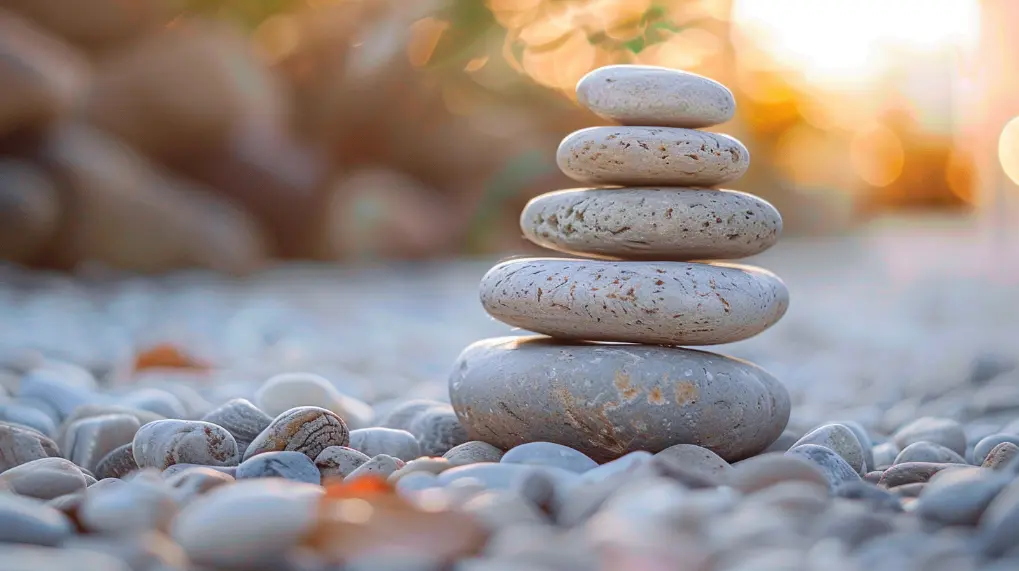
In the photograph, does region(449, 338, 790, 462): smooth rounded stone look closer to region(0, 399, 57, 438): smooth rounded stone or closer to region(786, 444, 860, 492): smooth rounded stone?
region(786, 444, 860, 492): smooth rounded stone

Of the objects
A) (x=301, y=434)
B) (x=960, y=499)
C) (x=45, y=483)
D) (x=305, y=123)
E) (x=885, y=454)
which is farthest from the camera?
(x=305, y=123)

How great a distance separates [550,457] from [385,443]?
0.59 metres

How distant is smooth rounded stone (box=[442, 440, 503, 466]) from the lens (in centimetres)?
236

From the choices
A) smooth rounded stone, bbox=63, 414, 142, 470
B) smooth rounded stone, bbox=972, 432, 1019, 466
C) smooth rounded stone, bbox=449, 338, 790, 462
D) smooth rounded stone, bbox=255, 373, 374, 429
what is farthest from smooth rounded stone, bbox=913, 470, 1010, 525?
smooth rounded stone, bbox=63, 414, 142, 470

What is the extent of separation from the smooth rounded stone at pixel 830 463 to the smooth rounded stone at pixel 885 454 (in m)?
0.41

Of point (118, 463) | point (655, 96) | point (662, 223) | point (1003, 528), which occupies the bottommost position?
point (1003, 528)

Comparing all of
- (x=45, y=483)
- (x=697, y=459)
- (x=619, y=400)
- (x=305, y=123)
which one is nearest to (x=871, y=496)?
(x=697, y=459)

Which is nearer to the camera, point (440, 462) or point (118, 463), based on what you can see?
point (440, 462)

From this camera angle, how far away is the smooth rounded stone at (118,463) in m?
2.34

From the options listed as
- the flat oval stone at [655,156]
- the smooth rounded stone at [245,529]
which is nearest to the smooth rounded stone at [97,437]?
the smooth rounded stone at [245,529]

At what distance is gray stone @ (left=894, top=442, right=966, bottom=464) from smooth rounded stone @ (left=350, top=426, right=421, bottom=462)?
48.9 inches

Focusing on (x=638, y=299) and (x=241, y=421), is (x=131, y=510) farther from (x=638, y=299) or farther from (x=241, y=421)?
(x=638, y=299)

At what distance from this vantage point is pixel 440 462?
6.91ft

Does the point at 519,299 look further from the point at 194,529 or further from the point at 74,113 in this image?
the point at 74,113
